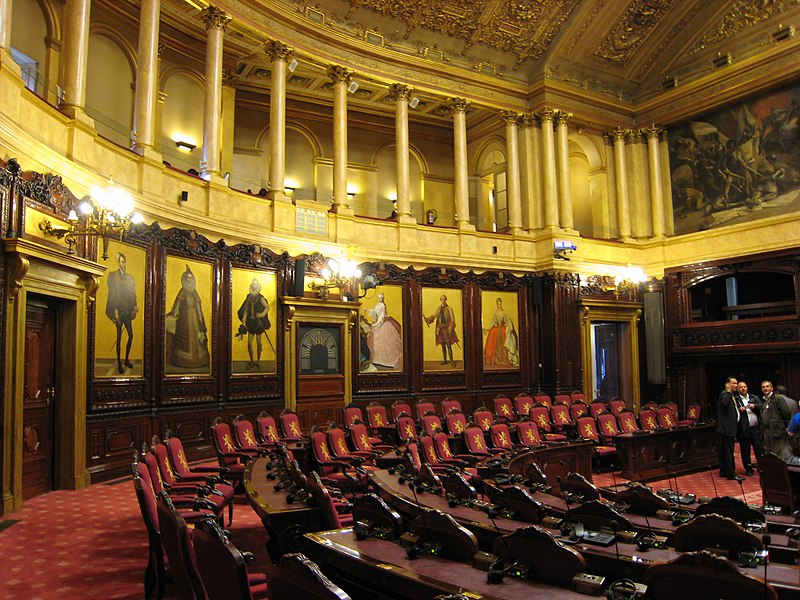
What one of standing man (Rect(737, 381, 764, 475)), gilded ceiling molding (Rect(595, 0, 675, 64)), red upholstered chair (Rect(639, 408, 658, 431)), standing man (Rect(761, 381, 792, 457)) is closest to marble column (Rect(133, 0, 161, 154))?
red upholstered chair (Rect(639, 408, 658, 431))

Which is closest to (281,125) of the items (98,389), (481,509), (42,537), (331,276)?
(331,276)

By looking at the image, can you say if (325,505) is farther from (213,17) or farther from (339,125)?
(339,125)

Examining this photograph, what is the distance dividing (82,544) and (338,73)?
1213cm

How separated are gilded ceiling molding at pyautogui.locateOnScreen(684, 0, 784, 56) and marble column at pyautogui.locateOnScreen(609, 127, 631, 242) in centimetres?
303

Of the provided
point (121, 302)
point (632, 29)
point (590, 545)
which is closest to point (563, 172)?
point (632, 29)

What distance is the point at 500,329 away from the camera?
16594mm

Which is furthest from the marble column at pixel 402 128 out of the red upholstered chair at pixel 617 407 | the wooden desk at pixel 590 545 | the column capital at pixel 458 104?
the wooden desk at pixel 590 545

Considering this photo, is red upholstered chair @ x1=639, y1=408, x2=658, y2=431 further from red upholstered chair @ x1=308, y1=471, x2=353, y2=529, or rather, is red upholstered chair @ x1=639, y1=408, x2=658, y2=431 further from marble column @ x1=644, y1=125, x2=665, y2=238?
red upholstered chair @ x1=308, y1=471, x2=353, y2=529

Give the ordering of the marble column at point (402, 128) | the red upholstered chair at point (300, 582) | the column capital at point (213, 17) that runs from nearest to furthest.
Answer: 1. the red upholstered chair at point (300, 582)
2. the column capital at point (213, 17)
3. the marble column at point (402, 128)

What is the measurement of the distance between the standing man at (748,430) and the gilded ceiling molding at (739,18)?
11.0 metres

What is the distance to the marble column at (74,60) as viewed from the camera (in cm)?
891

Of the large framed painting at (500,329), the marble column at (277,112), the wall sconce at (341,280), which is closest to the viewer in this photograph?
the wall sconce at (341,280)

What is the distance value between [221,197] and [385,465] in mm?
6788

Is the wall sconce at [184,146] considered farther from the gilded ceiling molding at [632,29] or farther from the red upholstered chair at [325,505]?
the red upholstered chair at [325,505]
